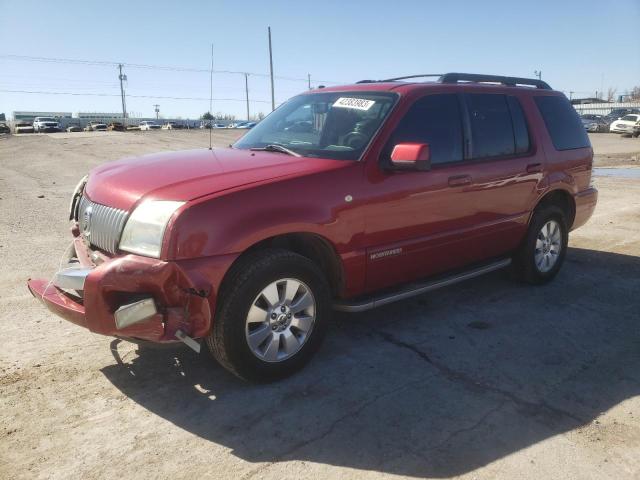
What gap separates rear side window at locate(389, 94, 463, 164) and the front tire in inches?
49.1

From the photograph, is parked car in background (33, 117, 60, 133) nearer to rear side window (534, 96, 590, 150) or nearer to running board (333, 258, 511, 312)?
rear side window (534, 96, 590, 150)

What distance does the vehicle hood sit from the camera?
309cm

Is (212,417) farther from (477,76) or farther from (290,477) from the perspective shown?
(477,76)

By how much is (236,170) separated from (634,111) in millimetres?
59670

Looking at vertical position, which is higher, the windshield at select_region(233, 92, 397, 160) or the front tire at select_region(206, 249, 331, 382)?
the windshield at select_region(233, 92, 397, 160)

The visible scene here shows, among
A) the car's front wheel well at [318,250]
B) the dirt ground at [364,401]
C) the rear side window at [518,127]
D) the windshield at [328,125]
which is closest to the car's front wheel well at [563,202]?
the rear side window at [518,127]

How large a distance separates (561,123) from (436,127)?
2080 mm

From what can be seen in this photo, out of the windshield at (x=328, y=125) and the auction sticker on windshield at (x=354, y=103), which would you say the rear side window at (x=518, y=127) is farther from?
the auction sticker on windshield at (x=354, y=103)

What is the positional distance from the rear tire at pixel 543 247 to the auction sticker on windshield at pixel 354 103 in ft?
7.40

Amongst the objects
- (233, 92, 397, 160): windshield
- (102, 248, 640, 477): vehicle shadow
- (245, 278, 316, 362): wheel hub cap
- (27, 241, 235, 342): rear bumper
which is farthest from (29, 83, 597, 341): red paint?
(102, 248, 640, 477): vehicle shadow

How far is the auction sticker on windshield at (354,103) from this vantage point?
4.08 meters

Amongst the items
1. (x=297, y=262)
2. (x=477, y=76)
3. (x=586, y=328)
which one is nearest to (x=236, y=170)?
(x=297, y=262)

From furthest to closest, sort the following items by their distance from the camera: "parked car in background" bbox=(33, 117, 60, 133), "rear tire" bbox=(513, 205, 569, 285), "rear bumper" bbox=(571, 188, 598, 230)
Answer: "parked car in background" bbox=(33, 117, 60, 133) < "rear bumper" bbox=(571, 188, 598, 230) < "rear tire" bbox=(513, 205, 569, 285)

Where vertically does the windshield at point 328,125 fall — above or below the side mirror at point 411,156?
above
